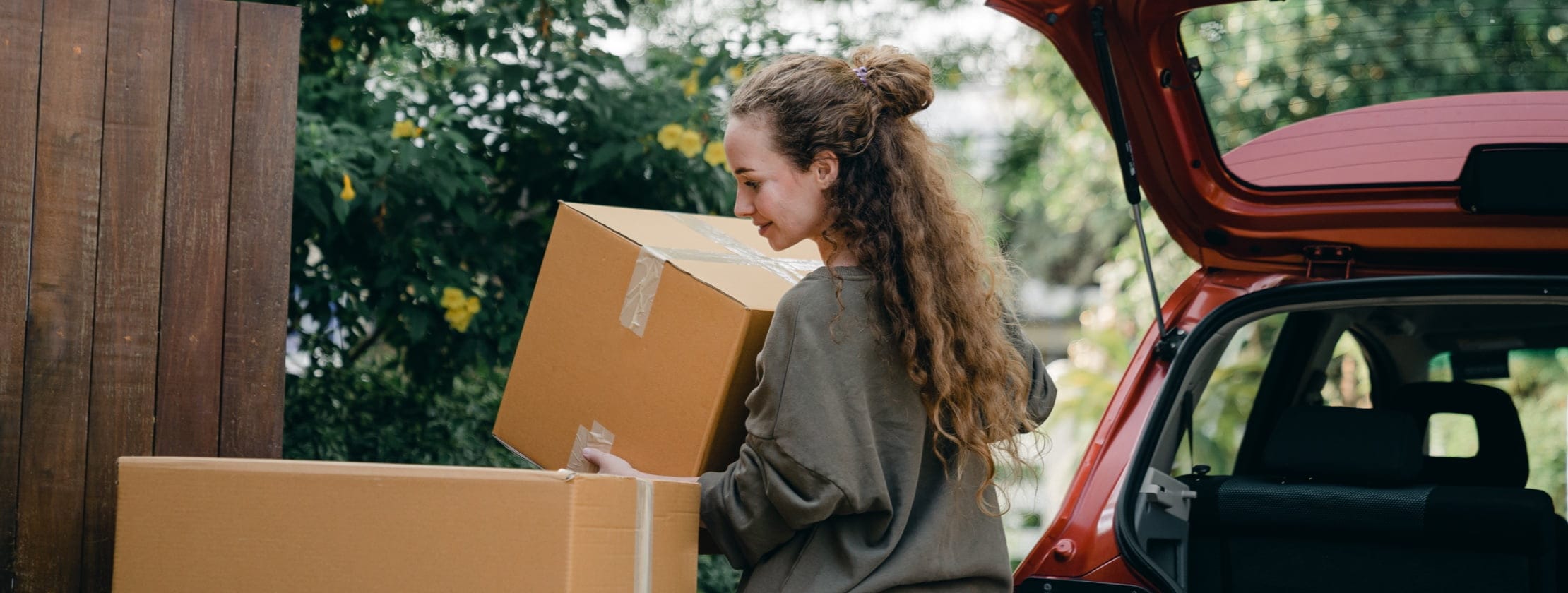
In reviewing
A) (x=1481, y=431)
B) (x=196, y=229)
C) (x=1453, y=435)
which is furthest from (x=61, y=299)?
(x=1453, y=435)

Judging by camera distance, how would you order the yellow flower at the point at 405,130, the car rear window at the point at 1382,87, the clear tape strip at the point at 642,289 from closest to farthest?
1. the clear tape strip at the point at 642,289
2. the car rear window at the point at 1382,87
3. the yellow flower at the point at 405,130

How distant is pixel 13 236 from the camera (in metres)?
2.00

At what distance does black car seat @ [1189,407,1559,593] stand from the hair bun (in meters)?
1.12

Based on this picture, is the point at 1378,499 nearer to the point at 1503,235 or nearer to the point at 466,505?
the point at 1503,235

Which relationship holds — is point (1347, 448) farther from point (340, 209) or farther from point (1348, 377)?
point (1348, 377)

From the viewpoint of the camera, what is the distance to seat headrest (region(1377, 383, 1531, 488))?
10.3ft

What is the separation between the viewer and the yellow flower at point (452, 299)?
122 inches

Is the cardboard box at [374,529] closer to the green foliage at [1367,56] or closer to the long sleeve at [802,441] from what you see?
the long sleeve at [802,441]

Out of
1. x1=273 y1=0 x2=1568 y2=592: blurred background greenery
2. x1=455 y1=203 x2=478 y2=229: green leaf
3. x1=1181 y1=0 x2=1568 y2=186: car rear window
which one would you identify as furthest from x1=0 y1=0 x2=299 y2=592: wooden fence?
x1=1181 y1=0 x2=1568 y2=186: car rear window

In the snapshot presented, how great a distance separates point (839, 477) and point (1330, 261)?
1408mm

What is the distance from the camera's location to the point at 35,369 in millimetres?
2025

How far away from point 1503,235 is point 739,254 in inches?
55.9

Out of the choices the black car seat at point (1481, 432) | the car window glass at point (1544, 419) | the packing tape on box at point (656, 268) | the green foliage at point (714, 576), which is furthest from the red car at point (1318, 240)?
the car window glass at point (1544, 419)

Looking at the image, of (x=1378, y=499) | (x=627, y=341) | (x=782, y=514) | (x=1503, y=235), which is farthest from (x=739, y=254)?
(x=1503, y=235)
